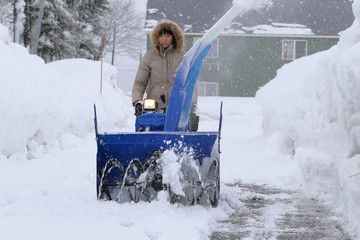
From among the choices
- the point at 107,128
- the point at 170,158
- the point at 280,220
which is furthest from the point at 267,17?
the point at 280,220

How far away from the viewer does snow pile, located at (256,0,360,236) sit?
4.48m

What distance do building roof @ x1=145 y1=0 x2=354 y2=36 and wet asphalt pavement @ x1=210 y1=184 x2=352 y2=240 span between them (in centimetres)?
2555

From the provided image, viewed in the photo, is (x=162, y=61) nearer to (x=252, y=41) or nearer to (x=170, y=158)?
(x=170, y=158)

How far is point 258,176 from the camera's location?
7359mm

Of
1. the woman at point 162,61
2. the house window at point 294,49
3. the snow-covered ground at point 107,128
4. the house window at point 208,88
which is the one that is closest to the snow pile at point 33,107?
the snow-covered ground at point 107,128

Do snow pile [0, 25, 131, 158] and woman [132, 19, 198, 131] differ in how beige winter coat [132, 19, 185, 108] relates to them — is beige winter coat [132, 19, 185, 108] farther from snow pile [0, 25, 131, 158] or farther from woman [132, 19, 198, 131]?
snow pile [0, 25, 131, 158]

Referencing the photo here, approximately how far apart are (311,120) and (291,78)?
10.1 ft

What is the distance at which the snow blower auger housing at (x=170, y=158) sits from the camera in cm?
479

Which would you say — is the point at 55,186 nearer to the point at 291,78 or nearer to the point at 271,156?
the point at 271,156

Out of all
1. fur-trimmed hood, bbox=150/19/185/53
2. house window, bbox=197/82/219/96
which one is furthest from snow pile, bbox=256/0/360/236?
house window, bbox=197/82/219/96

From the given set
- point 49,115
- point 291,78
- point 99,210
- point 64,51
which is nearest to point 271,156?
point 291,78

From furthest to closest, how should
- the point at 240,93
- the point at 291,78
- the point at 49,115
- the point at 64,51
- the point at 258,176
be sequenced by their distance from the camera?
the point at 240,93 < the point at 64,51 < the point at 291,78 < the point at 49,115 < the point at 258,176

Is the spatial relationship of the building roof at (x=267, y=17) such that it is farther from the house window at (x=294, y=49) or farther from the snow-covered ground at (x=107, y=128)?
the snow-covered ground at (x=107, y=128)

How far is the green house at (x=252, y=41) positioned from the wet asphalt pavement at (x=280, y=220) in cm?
2492
